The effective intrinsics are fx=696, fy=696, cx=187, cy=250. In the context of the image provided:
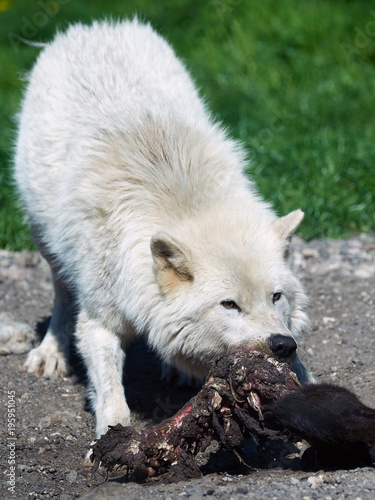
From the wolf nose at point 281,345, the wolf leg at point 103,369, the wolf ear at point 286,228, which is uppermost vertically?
the wolf ear at point 286,228

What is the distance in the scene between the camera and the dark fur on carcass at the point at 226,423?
3.21 m

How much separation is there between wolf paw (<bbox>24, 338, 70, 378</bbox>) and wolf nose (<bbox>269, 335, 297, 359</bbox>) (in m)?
2.37

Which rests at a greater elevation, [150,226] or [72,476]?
[150,226]

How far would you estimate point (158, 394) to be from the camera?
4.99 metres

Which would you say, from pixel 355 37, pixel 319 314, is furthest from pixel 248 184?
pixel 355 37

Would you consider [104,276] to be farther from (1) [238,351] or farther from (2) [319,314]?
(2) [319,314]

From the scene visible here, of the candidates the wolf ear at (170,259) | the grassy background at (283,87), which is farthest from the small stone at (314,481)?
the grassy background at (283,87)

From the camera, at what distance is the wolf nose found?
340cm

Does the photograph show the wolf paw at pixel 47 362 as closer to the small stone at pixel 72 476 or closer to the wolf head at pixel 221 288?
the small stone at pixel 72 476

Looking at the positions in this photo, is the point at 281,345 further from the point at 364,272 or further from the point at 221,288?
the point at 364,272

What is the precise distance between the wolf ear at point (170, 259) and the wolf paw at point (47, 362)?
1.86 metres

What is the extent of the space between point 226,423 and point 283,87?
328 inches

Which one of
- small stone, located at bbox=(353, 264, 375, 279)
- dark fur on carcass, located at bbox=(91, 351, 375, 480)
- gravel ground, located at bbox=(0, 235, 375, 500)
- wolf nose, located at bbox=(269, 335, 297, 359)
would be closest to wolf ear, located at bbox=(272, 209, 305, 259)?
wolf nose, located at bbox=(269, 335, 297, 359)

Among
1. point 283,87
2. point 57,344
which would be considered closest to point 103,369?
point 57,344
